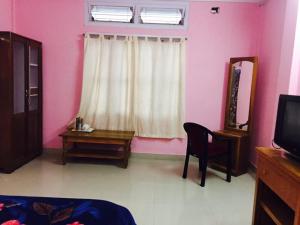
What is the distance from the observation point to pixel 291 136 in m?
1.84

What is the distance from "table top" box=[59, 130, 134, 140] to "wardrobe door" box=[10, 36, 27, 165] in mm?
573

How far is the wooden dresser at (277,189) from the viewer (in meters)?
1.52

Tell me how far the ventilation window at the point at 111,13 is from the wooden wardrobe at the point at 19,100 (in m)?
1.05

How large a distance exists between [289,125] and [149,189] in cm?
179

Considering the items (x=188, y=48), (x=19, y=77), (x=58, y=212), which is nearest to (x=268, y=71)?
(x=188, y=48)

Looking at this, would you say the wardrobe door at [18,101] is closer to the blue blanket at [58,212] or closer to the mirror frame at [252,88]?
the blue blanket at [58,212]

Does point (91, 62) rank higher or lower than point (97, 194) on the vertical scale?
higher

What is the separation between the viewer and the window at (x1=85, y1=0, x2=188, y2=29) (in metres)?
3.92

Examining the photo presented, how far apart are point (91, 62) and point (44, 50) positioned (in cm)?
83

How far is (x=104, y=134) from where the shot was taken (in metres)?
3.79

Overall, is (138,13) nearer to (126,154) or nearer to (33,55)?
(33,55)

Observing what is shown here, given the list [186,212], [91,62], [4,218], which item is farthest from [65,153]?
[4,218]

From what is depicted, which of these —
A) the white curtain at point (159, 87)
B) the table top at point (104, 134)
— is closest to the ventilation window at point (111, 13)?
the white curtain at point (159, 87)

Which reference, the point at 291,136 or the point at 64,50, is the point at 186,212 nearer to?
the point at 291,136
